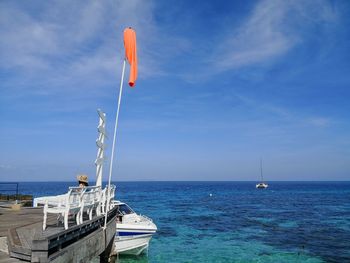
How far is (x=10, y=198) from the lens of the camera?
26.3 metres

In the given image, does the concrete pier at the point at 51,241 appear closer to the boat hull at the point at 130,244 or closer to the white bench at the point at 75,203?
the white bench at the point at 75,203

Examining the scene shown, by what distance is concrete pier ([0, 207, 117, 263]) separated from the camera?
7453mm

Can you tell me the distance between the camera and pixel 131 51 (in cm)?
1294

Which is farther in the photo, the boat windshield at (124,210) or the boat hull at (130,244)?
the boat windshield at (124,210)

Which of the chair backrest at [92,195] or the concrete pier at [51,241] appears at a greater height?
the chair backrest at [92,195]

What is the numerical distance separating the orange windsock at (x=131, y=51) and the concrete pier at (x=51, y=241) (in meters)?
5.07

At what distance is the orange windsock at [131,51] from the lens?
12.8 metres

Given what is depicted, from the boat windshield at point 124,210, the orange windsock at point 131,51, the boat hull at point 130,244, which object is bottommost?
the boat hull at point 130,244

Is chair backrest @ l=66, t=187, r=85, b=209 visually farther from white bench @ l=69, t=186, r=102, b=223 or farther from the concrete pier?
the concrete pier

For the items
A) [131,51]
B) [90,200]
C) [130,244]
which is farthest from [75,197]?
[130,244]

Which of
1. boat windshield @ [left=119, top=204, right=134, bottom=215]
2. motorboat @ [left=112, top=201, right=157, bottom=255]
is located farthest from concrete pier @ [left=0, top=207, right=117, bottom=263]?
boat windshield @ [left=119, top=204, right=134, bottom=215]

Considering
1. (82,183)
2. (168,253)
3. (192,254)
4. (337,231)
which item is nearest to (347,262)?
(192,254)

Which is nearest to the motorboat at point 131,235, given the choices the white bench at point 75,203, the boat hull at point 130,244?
the boat hull at point 130,244

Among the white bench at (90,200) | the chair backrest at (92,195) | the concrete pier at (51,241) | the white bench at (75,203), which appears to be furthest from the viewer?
the chair backrest at (92,195)
